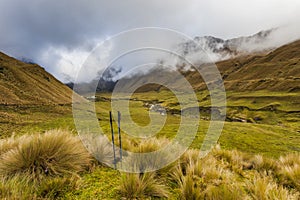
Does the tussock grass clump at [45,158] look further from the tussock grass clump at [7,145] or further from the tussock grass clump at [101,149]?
the tussock grass clump at [7,145]

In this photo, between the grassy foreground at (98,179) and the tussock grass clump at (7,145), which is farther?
the tussock grass clump at (7,145)

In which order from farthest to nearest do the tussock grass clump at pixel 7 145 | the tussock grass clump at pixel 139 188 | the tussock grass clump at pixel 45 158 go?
the tussock grass clump at pixel 7 145, the tussock grass clump at pixel 45 158, the tussock grass clump at pixel 139 188

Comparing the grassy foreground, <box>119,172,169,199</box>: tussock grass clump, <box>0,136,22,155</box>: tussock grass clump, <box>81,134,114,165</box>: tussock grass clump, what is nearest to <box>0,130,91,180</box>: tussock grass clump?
the grassy foreground

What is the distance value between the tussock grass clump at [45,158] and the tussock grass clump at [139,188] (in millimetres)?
1371

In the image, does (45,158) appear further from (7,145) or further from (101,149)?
(7,145)

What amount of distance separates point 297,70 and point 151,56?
8794 inches

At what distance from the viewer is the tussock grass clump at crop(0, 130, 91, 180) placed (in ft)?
15.0

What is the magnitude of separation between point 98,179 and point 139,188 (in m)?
1.33

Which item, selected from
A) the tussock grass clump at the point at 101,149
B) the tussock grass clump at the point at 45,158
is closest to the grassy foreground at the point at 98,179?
the tussock grass clump at the point at 45,158

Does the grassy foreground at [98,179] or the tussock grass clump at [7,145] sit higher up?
the tussock grass clump at [7,145]

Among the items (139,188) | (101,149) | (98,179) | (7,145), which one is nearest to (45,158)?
(98,179)

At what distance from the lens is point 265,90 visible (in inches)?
6358

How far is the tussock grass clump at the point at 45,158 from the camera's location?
15.0 feet

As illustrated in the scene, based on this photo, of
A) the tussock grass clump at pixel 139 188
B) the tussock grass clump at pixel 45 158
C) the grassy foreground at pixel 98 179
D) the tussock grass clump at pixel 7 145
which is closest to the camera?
the grassy foreground at pixel 98 179
